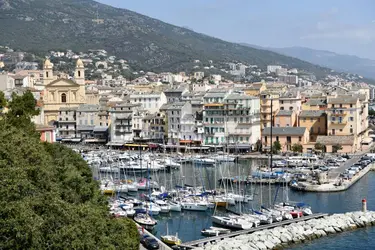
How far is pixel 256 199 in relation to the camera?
89.4ft

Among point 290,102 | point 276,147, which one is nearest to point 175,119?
point 276,147

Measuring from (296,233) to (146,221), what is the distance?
5189 millimetres

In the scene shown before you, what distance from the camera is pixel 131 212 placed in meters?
24.2

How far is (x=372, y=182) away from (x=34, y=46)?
8837 cm

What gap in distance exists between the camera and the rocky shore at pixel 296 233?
63.4 feet

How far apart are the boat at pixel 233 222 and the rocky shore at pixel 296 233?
112 centimetres

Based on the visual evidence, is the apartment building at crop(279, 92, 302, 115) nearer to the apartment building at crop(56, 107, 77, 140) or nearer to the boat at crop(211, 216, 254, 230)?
the apartment building at crop(56, 107, 77, 140)

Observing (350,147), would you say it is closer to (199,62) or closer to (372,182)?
(372,182)

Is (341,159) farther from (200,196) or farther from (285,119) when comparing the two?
(200,196)

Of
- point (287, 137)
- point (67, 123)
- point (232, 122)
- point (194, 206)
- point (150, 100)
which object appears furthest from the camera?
point (150, 100)

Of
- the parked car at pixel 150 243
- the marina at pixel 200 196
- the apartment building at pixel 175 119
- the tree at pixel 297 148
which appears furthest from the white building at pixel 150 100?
the parked car at pixel 150 243

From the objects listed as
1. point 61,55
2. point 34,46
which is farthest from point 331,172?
point 34,46

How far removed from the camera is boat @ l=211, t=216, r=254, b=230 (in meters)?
21.9

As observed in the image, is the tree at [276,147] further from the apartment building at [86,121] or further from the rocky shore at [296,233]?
the rocky shore at [296,233]
